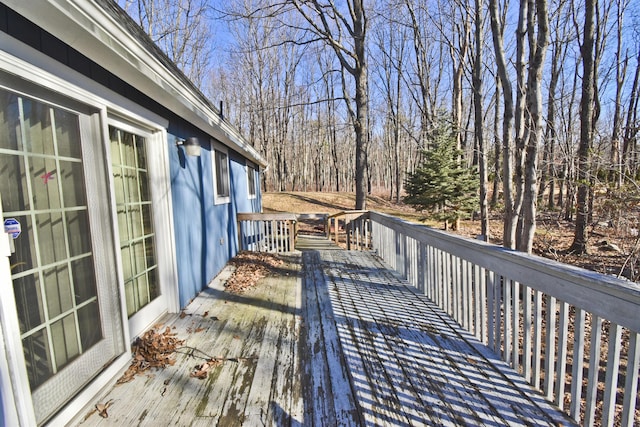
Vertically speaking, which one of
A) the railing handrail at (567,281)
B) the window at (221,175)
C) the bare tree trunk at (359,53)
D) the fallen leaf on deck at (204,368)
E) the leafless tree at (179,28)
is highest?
the leafless tree at (179,28)

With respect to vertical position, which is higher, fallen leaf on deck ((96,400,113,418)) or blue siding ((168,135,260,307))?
blue siding ((168,135,260,307))

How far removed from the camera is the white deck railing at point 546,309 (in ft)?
4.63

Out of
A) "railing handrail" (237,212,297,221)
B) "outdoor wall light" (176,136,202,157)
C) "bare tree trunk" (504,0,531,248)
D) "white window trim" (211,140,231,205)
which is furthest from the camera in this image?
"railing handrail" (237,212,297,221)

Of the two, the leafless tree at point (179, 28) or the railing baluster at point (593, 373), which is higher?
the leafless tree at point (179, 28)

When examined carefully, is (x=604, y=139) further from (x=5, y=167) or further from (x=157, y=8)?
(x=157, y=8)

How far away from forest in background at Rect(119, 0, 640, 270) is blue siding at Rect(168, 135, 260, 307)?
4485 millimetres

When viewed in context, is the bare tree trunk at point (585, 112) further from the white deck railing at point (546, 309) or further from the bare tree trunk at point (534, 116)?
the white deck railing at point (546, 309)

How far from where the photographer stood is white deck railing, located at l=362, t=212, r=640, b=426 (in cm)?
141

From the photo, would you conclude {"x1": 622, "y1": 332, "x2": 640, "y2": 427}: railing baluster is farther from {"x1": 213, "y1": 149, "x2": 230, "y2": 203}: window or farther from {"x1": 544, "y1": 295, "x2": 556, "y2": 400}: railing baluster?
{"x1": 213, "y1": 149, "x2": 230, "y2": 203}: window

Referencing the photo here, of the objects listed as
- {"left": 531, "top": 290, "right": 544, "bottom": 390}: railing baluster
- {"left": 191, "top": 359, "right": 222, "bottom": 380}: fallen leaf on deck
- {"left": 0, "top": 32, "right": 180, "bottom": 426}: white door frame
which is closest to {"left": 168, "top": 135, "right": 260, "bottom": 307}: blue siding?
{"left": 0, "top": 32, "right": 180, "bottom": 426}: white door frame

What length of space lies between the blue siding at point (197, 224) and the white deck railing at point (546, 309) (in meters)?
2.70

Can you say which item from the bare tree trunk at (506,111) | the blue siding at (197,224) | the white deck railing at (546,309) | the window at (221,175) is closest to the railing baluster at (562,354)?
the white deck railing at (546,309)

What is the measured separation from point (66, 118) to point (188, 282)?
2119 mm

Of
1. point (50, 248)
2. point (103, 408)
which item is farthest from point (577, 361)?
point (50, 248)
